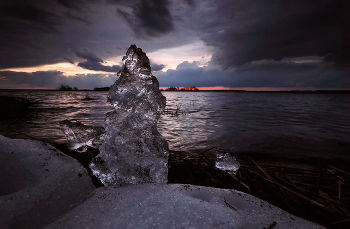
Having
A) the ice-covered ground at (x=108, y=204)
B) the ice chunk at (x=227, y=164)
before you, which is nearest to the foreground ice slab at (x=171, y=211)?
the ice-covered ground at (x=108, y=204)

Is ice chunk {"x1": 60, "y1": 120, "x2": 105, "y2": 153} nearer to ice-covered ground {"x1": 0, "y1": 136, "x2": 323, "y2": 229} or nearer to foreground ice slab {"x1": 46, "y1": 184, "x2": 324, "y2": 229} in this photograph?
ice-covered ground {"x1": 0, "y1": 136, "x2": 323, "y2": 229}

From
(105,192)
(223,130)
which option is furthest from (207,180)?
(223,130)

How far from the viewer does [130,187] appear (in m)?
1.48

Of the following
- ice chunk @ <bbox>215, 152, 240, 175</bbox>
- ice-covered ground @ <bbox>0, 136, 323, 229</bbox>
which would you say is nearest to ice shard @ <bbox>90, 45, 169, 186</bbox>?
ice-covered ground @ <bbox>0, 136, 323, 229</bbox>

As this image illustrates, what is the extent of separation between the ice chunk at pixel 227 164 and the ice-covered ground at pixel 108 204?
0.78 m

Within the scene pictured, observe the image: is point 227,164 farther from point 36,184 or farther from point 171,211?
point 36,184

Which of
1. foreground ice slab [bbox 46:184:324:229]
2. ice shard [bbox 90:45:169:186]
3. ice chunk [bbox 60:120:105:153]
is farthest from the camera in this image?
ice chunk [bbox 60:120:105:153]

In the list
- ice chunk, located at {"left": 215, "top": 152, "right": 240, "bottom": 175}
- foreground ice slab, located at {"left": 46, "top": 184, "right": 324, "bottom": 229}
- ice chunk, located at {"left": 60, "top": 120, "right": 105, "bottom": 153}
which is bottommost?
ice chunk, located at {"left": 215, "top": 152, "right": 240, "bottom": 175}

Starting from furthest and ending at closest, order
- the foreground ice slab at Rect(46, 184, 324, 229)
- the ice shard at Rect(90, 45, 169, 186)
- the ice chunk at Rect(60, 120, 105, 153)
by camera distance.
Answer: the ice chunk at Rect(60, 120, 105, 153) → the ice shard at Rect(90, 45, 169, 186) → the foreground ice slab at Rect(46, 184, 324, 229)

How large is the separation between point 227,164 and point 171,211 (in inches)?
55.9

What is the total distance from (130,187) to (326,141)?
26.9 ft

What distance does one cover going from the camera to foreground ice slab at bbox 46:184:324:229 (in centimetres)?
103

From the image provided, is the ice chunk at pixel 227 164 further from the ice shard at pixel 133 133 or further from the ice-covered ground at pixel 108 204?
the ice shard at pixel 133 133

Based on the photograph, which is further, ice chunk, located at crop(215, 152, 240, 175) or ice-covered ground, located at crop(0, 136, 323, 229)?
ice chunk, located at crop(215, 152, 240, 175)
